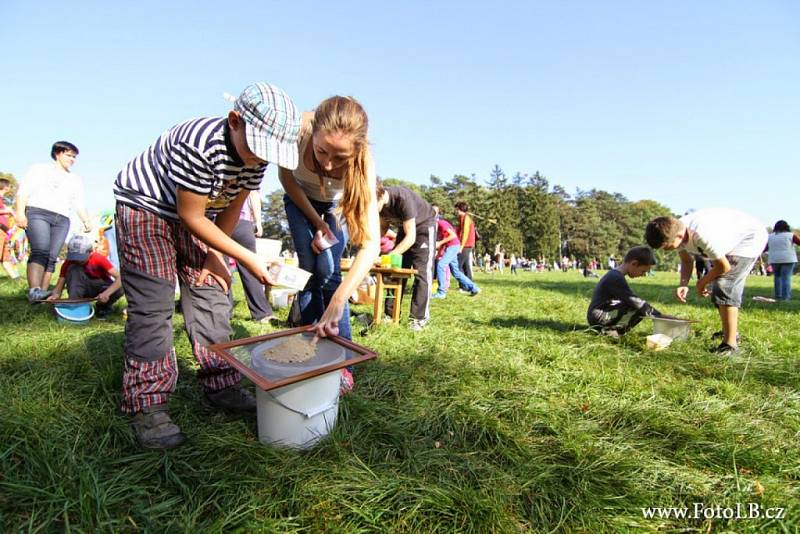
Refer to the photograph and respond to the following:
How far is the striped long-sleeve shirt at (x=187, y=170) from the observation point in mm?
1492

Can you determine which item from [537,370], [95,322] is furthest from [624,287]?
[95,322]

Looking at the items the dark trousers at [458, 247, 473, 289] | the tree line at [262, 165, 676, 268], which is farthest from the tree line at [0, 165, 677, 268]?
the dark trousers at [458, 247, 473, 289]

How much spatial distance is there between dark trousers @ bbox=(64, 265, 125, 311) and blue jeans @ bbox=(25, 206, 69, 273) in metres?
0.47

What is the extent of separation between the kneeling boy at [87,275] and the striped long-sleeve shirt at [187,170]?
3002 millimetres

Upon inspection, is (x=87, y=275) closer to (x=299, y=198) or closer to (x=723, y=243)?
(x=299, y=198)

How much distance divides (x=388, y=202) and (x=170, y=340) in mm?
2419

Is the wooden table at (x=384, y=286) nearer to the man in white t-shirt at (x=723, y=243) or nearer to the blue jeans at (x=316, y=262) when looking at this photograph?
the blue jeans at (x=316, y=262)

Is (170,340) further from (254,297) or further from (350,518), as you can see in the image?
(254,297)

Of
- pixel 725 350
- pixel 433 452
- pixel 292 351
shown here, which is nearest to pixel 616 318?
pixel 725 350

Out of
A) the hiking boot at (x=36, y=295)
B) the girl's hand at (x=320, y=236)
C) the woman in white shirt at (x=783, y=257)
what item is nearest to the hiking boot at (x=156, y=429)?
the girl's hand at (x=320, y=236)

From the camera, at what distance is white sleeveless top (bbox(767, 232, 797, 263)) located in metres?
7.13

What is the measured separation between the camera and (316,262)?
99.0 inches

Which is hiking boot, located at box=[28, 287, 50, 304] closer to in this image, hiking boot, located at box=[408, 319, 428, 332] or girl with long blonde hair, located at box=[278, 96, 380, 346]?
girl with long blonde hair, located at box=[278, 96, 380, 346]

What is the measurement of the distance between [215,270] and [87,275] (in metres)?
3.37
